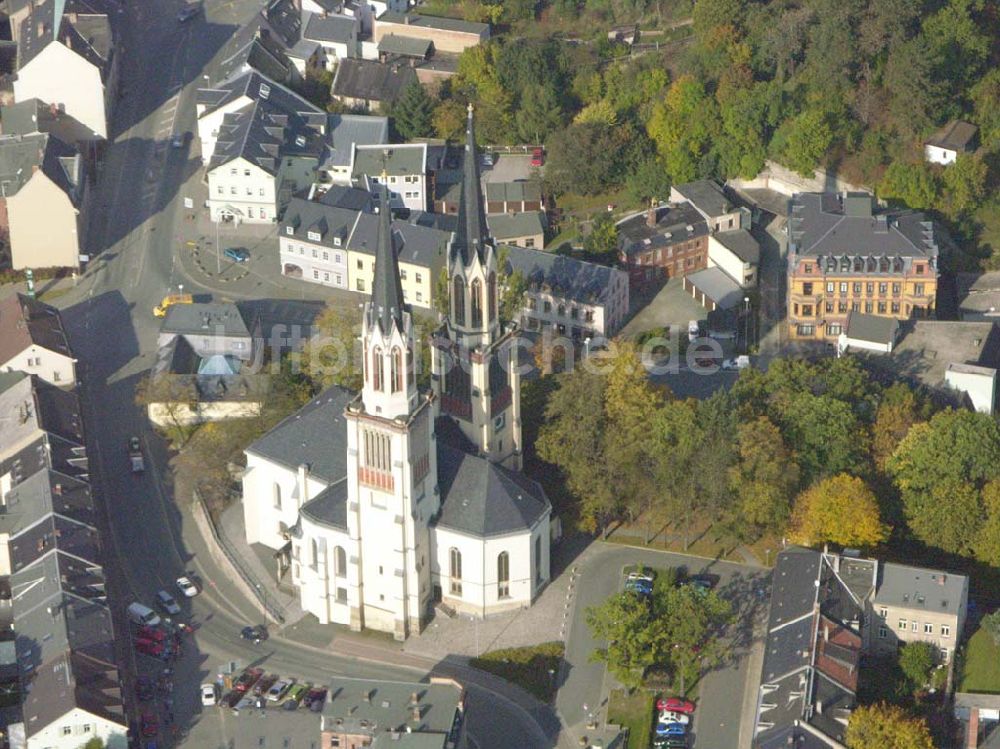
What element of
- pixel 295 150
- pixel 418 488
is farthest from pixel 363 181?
pixel 418 488

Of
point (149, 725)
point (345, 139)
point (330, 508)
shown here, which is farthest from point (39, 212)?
point (149, 725)

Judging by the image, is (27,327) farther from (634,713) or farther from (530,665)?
(634,713)

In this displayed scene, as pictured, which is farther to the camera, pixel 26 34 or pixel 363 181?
pixel 26 34

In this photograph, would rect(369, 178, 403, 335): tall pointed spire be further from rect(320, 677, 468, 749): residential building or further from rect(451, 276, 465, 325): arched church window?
rect(320, 677, 468, 749): residential building

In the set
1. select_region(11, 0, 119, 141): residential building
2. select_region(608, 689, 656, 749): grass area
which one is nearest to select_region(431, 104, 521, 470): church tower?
select_region(608, 689, 656, 749): grass area

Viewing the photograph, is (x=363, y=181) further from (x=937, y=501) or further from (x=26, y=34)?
(x=937, y=501)
